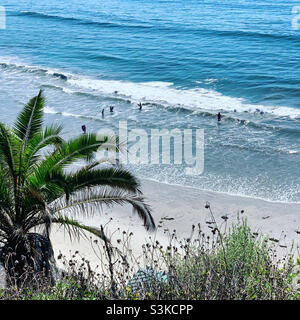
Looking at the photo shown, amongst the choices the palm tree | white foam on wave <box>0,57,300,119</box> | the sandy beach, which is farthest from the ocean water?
the palm tree

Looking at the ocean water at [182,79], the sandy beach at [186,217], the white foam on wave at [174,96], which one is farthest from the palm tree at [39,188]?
the white foam on wave at [174,96]

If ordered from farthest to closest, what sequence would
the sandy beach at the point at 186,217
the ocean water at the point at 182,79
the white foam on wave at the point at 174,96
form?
the white foam on wave at the point at 174,96 → the ocean water at the point at 182,79 → the sandy beach at the point at 186,217

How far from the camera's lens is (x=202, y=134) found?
23.7 m

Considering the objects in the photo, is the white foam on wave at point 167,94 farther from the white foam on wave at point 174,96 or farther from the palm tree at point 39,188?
the palm tree at point 39,188

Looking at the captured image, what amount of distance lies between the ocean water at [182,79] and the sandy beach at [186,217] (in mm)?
933

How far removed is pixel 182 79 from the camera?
34938mm

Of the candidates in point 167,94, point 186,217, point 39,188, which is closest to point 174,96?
point 167,94

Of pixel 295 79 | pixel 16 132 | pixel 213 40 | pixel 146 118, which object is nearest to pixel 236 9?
pixel 213 40

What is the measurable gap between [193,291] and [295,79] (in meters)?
30.4

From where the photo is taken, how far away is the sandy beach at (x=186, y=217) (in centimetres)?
1361

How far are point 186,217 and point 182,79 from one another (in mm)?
21388

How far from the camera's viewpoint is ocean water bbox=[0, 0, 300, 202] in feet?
65.5

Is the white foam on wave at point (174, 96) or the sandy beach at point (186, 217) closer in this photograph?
the sandy beach at point (186, 217)

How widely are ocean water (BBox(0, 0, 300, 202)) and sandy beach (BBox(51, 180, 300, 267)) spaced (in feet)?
3.06
